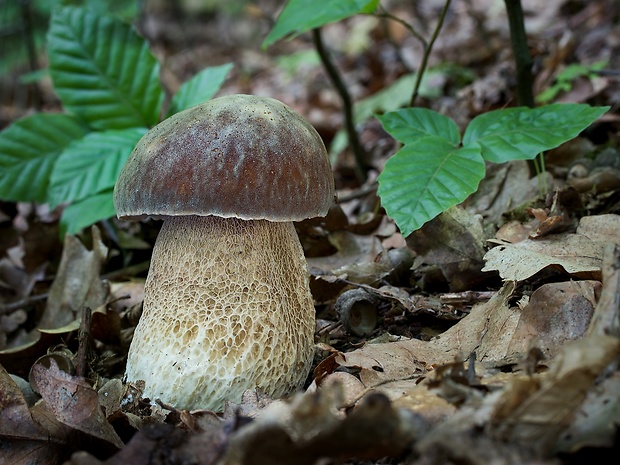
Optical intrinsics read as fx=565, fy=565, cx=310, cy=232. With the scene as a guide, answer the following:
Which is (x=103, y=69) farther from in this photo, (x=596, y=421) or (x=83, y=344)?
(x=596, y=421)

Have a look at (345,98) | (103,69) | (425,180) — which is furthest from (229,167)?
(345,98)

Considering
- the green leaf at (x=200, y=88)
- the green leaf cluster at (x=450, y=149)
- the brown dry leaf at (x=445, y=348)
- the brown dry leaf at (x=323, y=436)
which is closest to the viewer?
the brown dry leaf at (x=323, y=436)

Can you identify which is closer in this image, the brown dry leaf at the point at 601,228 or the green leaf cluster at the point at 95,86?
the brown dry leaf at the point at 601,228

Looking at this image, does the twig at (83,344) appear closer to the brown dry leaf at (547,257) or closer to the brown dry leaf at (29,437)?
the brown dry leaf at (29,437)

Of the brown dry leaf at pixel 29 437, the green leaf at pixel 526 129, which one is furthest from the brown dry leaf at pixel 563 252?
the brown dry leaf at pixel 29 437

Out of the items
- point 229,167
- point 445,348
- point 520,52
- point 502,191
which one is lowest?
point 445,348

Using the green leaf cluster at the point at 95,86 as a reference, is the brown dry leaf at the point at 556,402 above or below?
below
